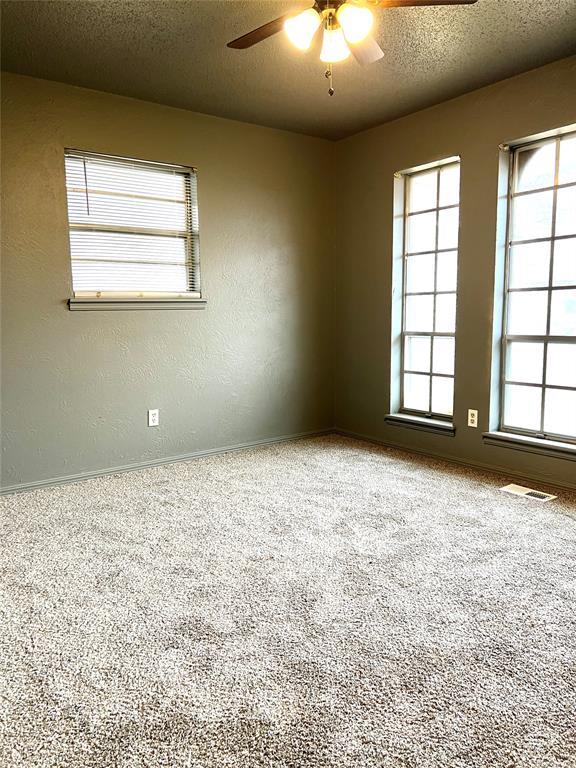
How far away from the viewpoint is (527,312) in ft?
11.7

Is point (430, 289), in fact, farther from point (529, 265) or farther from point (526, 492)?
point (526, 492)

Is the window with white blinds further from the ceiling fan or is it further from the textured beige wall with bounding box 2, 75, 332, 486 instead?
the ceiling fan

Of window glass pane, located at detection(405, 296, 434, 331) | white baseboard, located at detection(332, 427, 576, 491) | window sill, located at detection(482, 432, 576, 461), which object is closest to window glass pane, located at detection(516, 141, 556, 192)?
window glass pane, located at detection(405, 296, 434, 331)

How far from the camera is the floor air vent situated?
3.13m

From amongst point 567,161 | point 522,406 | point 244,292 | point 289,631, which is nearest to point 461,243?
point 567,161

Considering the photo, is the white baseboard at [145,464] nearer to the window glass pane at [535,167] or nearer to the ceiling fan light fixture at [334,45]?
the window glass pane at [535,167]

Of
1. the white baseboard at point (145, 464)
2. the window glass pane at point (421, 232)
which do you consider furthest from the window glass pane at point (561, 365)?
the white baseboard at point (145, 464)

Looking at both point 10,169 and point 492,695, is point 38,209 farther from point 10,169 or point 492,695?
point 492,695

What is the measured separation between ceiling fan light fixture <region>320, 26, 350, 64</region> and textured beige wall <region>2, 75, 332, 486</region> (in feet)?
5.92

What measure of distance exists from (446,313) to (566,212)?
105 centimetres

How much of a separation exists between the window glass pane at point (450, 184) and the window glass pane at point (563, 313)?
1048 millimetres

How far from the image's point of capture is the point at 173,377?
3.99 meters

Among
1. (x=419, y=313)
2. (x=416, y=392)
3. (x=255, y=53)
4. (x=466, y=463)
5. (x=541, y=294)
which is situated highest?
(x=255, y=53)

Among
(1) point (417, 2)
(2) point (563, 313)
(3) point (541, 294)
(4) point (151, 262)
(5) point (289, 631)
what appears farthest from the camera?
(4) point (151, 262)
